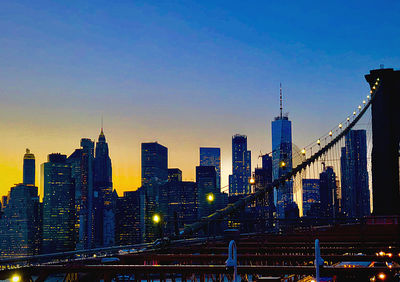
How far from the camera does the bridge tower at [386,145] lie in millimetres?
46062

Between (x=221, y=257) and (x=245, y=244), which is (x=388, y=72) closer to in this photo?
(x=245, y=244)

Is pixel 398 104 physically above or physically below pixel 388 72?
below

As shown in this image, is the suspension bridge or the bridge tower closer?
the suspension bridge

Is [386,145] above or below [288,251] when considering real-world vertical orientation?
above

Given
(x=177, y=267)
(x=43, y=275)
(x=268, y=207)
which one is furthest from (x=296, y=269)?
(x=268, y=207)

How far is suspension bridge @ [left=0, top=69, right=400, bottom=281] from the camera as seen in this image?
14047 millimetres

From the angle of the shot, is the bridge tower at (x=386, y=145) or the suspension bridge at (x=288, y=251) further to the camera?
the bridge tower at (x=386, y=145)

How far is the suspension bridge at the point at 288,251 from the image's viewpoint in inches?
553

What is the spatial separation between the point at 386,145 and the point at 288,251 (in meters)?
27.3

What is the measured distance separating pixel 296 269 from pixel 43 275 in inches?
A: 280

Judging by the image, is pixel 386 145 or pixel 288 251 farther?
pixel 386 145

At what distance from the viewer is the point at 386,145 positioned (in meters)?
47.8

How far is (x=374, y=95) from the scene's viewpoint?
167 ft

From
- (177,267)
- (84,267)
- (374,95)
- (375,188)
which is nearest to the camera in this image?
(177,267)
